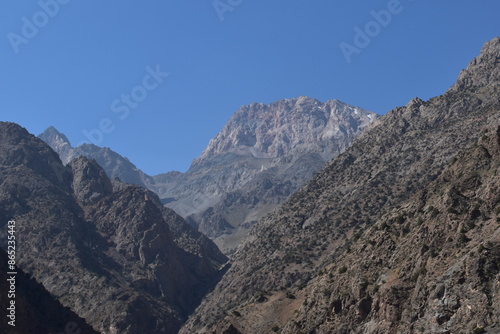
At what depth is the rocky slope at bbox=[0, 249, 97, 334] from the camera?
95125mm

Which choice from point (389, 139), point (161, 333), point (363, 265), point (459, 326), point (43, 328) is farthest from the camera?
point (389, 139)

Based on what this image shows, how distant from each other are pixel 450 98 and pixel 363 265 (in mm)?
118658

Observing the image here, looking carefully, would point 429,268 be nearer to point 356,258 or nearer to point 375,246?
point 375,246

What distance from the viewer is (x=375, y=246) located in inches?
3455

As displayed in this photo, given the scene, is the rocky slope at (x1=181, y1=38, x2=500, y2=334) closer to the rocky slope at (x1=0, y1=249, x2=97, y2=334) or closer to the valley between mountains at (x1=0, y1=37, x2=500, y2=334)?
the valley between mountains at (x1=0, y1=37, x2=500, y2=334)

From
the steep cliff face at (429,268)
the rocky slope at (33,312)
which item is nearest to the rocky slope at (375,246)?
the steep cliff face at (429,268)

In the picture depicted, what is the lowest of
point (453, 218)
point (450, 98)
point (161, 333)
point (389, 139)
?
point (161, 333)

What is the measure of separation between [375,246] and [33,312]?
61.7 metres

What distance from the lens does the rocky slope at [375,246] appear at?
2589 inches

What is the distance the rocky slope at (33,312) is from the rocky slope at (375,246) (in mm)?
27929

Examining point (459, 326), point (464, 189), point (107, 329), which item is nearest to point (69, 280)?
point (107, 329)

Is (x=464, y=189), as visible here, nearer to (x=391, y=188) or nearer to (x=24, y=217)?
(x=391, y=188)

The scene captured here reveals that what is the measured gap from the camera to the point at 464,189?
80750mm

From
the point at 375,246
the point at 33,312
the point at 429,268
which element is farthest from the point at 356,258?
the point at 33,312
